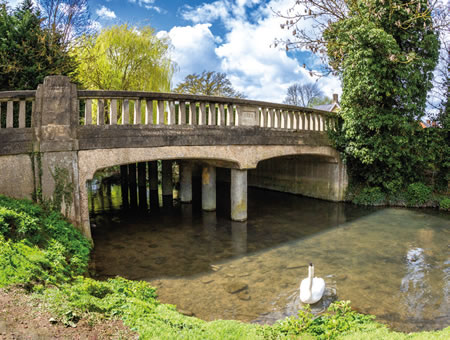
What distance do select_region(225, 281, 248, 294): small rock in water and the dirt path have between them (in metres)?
3.39

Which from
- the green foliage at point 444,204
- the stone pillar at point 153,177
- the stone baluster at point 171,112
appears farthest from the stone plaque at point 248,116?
the green foliage at point 444,204

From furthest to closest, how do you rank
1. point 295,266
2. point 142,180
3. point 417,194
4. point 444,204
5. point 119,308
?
1. point 142,180
2. point 417,194
3. point 444,204
4. point 295,266
5. point 119,308

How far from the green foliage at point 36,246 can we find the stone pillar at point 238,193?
19.5 ft

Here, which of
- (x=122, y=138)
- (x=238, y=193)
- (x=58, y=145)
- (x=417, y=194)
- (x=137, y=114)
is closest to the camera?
(x=58, y=145)

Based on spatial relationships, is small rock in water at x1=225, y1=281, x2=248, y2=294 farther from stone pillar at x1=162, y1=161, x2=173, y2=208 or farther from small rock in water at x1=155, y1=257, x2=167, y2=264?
stone pillar at x1=162, y1=161, x2=173, y2=208

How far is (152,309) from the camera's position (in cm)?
486

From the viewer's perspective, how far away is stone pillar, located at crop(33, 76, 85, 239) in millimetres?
8164

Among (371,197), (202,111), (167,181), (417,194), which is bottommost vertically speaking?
(371,197)

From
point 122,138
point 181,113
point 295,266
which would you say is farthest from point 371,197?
point 122,138

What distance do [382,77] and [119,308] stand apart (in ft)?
45.7

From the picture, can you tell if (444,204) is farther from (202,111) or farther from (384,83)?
(202,111)

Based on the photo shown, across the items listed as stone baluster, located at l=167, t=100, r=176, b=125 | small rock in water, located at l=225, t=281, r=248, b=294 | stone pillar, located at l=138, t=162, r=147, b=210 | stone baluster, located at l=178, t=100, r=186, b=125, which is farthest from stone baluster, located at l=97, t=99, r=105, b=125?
stone pillar, located at l=138, t=162, r=147, b=210

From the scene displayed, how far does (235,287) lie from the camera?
7.25 m

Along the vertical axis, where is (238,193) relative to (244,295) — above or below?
above
